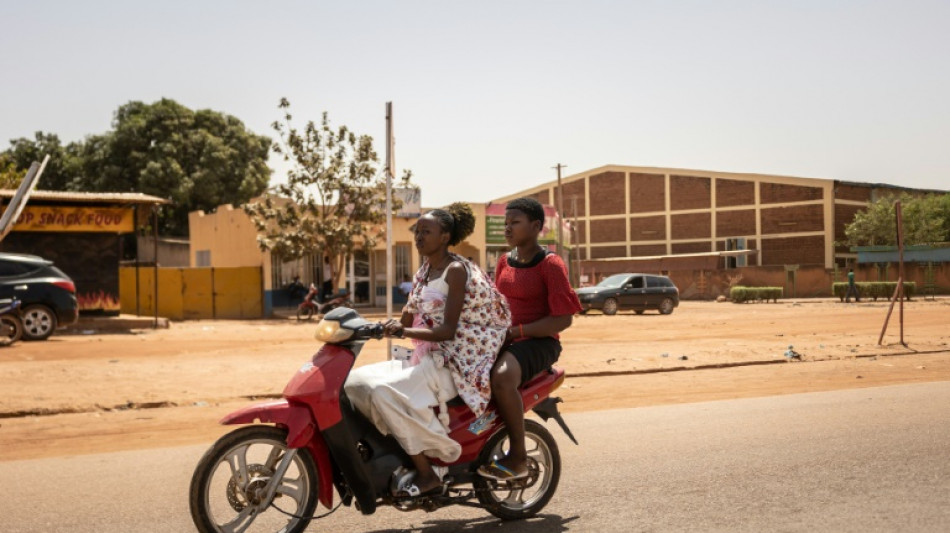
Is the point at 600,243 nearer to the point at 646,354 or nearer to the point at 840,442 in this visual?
the point at 646,354

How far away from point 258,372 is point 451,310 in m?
10.3

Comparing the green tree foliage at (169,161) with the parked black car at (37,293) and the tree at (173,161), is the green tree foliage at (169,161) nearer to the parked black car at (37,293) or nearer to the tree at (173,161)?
the tree at (173,161)

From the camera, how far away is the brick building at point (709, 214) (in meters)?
60.6

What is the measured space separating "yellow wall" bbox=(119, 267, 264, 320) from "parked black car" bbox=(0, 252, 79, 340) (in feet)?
42.1

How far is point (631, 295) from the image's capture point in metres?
35.7

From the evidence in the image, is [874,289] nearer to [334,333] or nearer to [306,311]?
[306,311]

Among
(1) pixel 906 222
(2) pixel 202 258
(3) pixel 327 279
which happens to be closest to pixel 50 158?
(2) pixel 202 258

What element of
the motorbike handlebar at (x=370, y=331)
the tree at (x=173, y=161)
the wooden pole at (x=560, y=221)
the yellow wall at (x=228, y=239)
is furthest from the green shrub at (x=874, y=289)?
the motorbike handlebar at (x=370, y=331)

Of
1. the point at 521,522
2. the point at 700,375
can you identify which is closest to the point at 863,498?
the point at 521,522

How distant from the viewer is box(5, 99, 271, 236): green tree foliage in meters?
54.9

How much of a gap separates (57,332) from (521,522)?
22.0 meters

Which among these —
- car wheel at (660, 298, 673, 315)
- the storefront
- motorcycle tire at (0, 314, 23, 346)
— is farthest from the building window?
motorcycle tire at (0, 314, 23, 346)

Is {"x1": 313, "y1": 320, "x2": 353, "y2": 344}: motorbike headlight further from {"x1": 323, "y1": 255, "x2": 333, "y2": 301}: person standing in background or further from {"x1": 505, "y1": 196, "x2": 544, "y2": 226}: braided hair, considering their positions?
{"x1": 323, "y1": 255, "x2": 333, "y2": 301}: person standing in background

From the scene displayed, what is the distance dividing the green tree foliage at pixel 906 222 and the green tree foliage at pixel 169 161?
3695 cm
